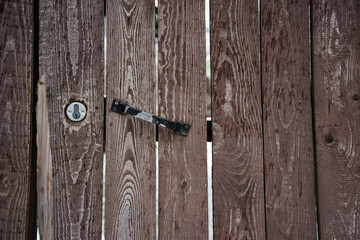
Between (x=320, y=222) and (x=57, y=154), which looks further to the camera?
(x=320, y=222)

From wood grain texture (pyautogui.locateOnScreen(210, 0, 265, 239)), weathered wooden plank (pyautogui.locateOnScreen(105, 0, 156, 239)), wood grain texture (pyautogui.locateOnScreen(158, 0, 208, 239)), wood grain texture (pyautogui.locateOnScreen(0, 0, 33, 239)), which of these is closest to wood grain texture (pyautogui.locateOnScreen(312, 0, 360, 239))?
wood grain texture (pyautogui.locateOnScreen(210, 0, 265, 239))

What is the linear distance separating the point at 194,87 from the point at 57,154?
2.11ft

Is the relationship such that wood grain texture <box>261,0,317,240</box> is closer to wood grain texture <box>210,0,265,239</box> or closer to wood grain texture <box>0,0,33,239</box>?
wood grain texture <box>210,0,265,239</box>

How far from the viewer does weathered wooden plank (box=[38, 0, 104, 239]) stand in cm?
110

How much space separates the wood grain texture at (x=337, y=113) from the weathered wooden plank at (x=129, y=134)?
29.8 inches

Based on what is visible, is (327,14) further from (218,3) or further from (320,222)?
(320,222)

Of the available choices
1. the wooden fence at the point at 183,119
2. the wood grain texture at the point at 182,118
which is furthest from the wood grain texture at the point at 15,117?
the wood grain texture at the point at 182,118

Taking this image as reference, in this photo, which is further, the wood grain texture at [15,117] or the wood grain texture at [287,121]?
the wood grain texture at [287,121]

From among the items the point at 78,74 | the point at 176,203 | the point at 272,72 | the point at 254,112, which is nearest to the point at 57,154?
the point at 78,74

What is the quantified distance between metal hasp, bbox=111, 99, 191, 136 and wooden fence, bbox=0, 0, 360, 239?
27 millimetres

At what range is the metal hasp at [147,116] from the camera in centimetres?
113

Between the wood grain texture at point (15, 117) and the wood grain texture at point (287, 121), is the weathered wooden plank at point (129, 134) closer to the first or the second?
the wood grain texture at point (15, 117)

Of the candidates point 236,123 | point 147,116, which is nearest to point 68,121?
point 147,116

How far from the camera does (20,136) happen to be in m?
1.08
